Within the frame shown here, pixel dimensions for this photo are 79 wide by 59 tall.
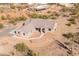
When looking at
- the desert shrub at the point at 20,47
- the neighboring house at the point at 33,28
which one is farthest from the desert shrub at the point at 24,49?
the neighboring house at the point at 33,28

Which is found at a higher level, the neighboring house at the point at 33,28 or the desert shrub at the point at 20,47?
the neighboring house at the point at 33,28

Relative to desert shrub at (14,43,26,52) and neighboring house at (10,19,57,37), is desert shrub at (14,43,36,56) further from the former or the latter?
neighboring house at (10,19,57,37)

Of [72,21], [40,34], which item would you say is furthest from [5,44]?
[72,21]

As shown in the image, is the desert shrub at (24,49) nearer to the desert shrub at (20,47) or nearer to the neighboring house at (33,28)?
the desert shrub at (20,47)

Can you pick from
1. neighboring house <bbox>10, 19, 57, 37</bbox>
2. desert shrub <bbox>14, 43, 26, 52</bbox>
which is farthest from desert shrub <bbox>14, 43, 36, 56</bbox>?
neighboring house <bbox>10, 19, 57, 37</bbox>

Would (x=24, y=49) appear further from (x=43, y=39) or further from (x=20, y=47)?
(x=43, y=39)

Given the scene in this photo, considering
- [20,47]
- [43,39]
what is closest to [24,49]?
[20,47]

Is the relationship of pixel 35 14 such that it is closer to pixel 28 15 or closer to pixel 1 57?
pixel 28 15
